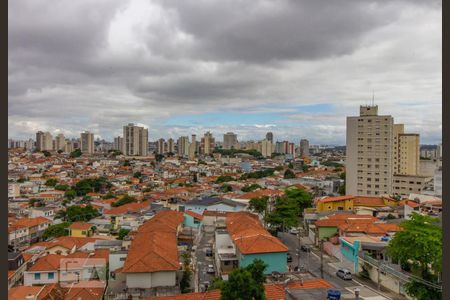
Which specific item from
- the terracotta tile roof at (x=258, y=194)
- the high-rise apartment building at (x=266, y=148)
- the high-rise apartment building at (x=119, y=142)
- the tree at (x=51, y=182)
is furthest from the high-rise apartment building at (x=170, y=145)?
the terracotta tile roof at (x=258, y=194)

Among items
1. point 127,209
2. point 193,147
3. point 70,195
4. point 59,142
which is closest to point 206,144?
point 193,147

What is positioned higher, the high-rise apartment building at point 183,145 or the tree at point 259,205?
the high-rise apartment building at point 183,145

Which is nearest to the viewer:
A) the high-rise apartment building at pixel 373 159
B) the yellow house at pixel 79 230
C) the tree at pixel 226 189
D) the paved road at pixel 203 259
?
the paved road at pixel 203 259

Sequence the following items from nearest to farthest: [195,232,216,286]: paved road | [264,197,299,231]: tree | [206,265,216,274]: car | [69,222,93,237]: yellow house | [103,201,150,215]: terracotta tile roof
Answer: [195,232,216,286]: paved road → [206,265,216,274]: car → [264,197,299,231]: tree → [69,222,93,237]: yellow house → [103,201,150,215]: terracotta tile roof

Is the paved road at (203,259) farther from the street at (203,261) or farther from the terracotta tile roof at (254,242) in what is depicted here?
the terracotta tile roof at (254,242)

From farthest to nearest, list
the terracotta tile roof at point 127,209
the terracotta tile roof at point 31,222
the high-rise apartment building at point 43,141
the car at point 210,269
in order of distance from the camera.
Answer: the high-rise apartment building at point 43,141 < the terracotta tile roof at point 127,209 < the terracotta tile roof at point 31,222 < the car at point 210,269

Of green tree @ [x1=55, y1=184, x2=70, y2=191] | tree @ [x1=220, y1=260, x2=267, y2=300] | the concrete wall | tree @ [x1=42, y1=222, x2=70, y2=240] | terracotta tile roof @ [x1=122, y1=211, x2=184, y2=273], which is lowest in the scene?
tree @ [x1=42, y1=222, x2=70, y2=240]

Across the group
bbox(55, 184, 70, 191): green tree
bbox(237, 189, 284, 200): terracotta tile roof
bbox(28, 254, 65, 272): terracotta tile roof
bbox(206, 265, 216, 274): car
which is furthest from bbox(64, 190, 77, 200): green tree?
bbox(206, 265, 216, 274): car

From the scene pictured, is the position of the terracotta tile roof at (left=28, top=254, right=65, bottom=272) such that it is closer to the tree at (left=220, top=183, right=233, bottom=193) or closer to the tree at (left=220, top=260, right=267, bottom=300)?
the tree at (left=220, top=260, right=267, bottom=300)

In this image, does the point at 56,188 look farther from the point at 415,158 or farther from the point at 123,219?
the point at 415,158
